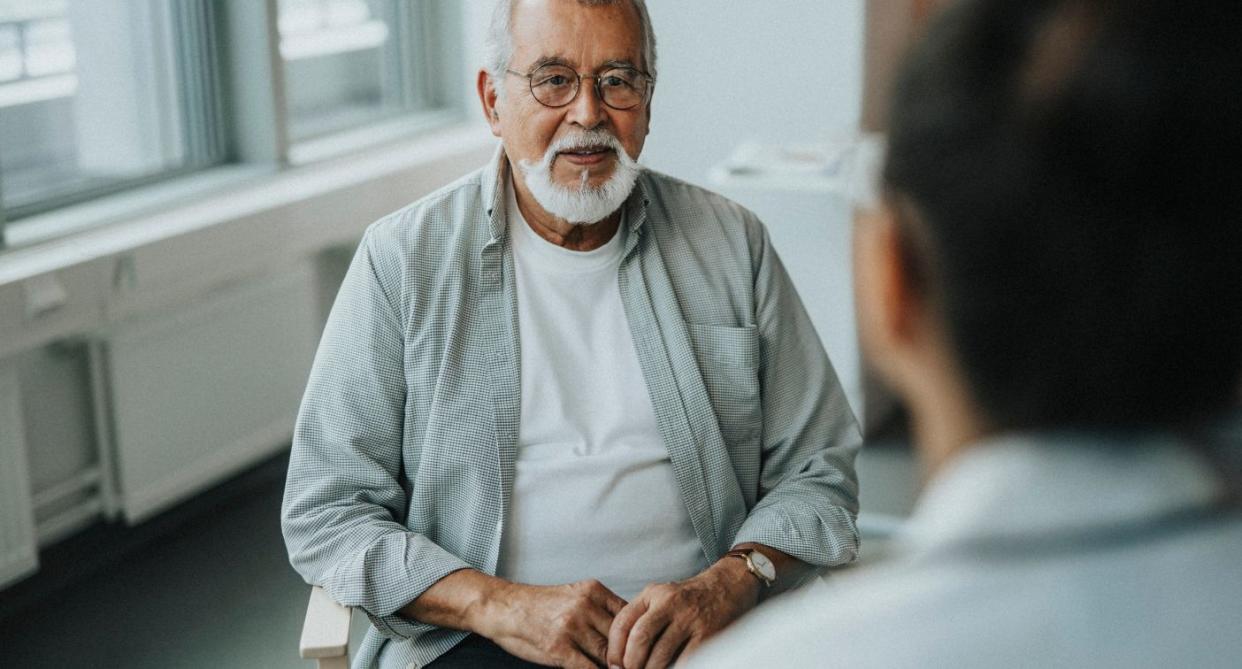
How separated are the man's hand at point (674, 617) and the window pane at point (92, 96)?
245 cm

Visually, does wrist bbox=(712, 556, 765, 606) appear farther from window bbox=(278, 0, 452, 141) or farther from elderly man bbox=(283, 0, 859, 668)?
window bbox=(278, 0, 452, 141)

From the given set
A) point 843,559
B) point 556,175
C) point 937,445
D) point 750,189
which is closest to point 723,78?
point 750,189

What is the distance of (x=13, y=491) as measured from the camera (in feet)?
9.88

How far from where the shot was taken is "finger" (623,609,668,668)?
5.43 ft

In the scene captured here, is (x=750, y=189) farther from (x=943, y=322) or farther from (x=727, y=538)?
(x=943, y=322)

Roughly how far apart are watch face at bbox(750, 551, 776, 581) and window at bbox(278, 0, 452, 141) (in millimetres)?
2870

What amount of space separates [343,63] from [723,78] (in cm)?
199

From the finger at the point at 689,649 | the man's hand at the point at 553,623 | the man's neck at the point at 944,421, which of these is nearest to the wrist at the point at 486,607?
the man's hand at the point at 553,623

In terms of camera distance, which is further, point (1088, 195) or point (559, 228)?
point (559, 228)

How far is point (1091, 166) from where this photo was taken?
59 centimetres

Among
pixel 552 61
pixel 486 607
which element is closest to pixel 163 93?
pixel 552 61

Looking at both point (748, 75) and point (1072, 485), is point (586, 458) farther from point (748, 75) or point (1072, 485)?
point (748, 75)

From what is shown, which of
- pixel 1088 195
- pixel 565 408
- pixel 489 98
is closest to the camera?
pixel 1088 195

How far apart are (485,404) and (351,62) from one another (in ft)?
11.0
